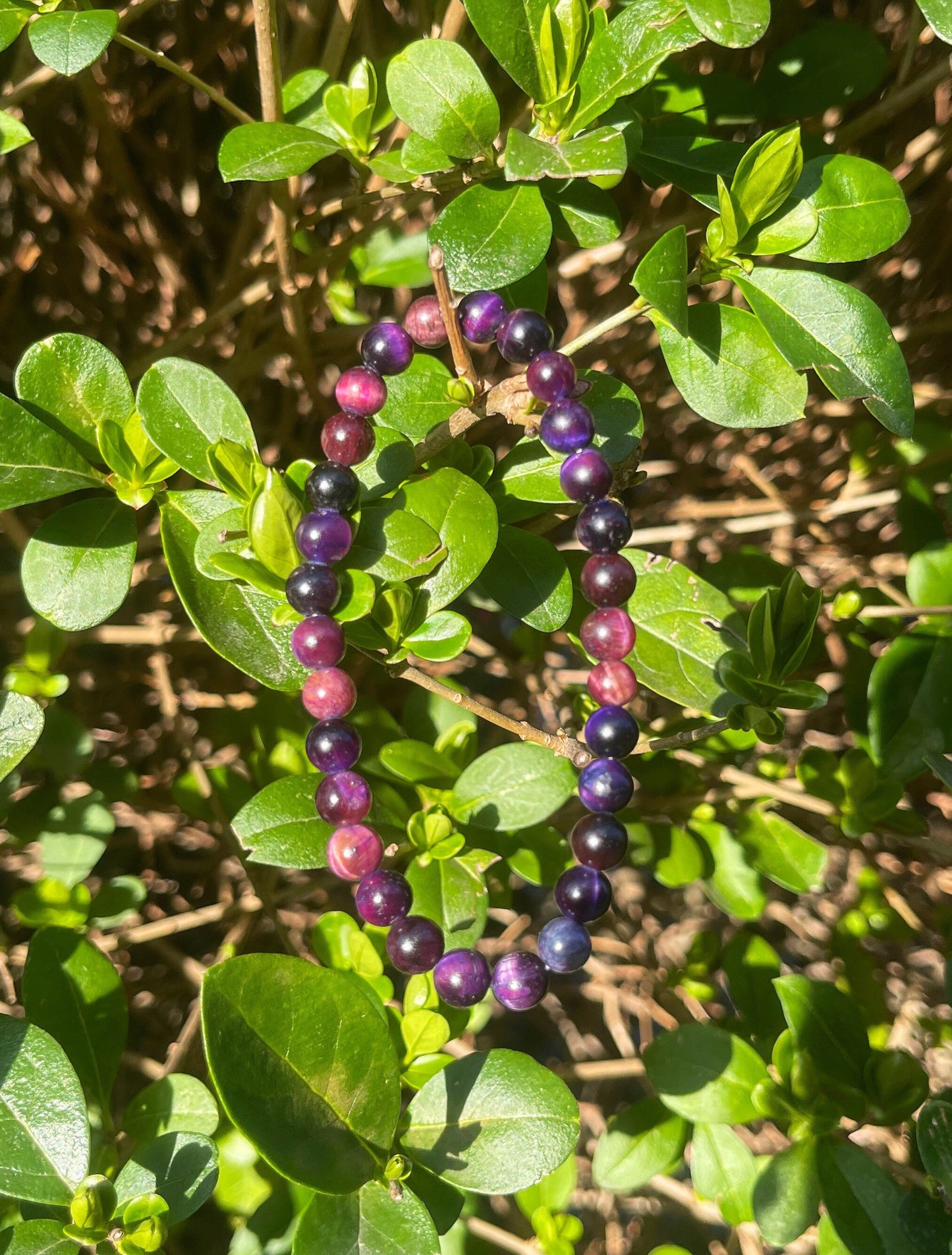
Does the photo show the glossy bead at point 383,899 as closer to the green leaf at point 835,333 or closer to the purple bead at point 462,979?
the purple bead at point 462,979

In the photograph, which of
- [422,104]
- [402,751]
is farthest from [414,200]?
[402,751]

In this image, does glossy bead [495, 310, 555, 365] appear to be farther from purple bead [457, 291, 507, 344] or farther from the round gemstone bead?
the round gemstone bead

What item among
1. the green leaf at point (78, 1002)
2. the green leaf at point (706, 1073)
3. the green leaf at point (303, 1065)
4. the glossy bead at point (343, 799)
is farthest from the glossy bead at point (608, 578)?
the green leaf at point (78, 1002)

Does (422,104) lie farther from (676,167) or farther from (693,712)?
(693,712)

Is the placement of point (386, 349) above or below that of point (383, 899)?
above

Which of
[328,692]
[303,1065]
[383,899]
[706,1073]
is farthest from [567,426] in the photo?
[706,1073]

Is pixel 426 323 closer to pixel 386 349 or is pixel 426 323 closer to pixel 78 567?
pixel 386 349
